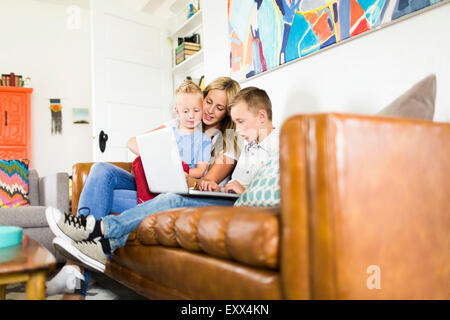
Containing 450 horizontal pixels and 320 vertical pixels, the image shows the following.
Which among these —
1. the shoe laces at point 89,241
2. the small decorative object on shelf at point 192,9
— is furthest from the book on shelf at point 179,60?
the shoe laces at point 89,241

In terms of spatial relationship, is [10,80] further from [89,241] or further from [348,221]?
[348,221]

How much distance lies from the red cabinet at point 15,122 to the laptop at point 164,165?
3.43 metres

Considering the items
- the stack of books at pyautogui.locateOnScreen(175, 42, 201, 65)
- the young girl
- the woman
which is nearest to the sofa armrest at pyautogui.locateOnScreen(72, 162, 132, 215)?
the woman

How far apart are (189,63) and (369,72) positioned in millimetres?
2339

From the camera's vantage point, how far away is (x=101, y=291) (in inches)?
67.2

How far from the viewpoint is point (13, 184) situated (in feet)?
8.50

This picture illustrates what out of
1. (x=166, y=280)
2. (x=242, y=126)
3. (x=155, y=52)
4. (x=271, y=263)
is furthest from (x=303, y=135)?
(x=155, y=52)

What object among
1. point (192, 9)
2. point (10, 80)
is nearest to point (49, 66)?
point (10, 80)

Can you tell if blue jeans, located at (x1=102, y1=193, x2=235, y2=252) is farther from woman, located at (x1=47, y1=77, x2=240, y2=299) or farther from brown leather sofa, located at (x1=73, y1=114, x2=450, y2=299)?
brown leather sofa, located at (x1=73, y1=114, x2=450, y2=299)

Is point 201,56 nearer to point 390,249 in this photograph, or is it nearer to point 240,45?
point 240,45

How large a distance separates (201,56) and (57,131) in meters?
2.41

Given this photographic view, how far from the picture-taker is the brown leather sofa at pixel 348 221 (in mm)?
742

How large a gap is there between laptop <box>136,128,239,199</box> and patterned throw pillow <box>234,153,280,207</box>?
215mm
